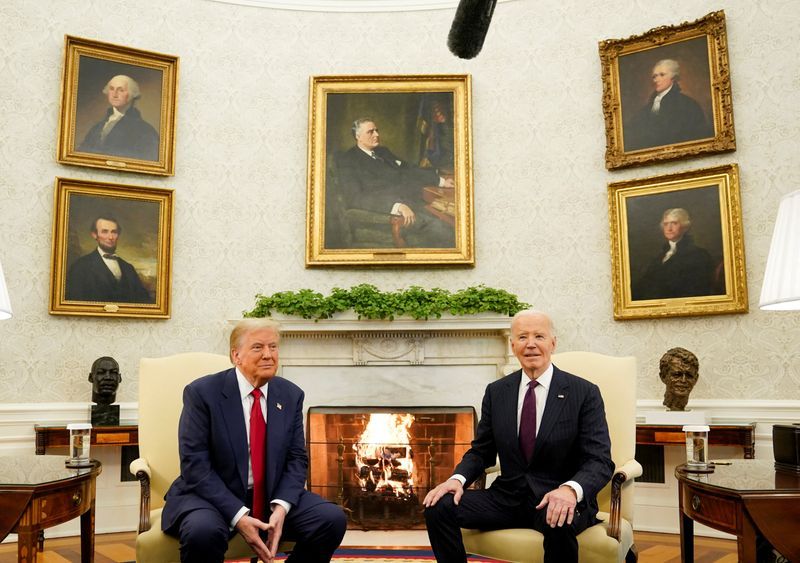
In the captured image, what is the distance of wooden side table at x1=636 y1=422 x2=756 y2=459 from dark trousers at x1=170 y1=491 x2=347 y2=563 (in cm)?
279

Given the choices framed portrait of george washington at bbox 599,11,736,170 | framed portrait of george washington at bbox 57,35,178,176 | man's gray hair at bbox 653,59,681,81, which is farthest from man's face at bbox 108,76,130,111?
man's gray hair at bbox 653,59,681,81

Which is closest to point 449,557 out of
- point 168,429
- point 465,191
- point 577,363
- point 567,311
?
point 577,363

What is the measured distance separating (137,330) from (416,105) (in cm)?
321

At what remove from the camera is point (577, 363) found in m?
3.66

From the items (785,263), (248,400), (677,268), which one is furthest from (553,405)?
(677,268)

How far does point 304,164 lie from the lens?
20.4ft

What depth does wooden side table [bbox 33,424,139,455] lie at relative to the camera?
15.8 ft

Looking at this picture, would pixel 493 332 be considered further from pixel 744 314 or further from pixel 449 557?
pixel 449 557

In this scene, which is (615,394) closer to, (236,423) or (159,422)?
(236,423)

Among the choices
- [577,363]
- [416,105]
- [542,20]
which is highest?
[542,20]

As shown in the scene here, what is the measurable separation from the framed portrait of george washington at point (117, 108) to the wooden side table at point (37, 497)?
3.25 m

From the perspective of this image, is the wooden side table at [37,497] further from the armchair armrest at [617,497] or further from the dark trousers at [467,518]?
the armchair armrest at [617,497]

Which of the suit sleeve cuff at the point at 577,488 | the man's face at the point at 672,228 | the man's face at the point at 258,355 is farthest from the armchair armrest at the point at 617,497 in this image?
the man's face at the point at 672,228

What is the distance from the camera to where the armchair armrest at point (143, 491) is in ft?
10.0
